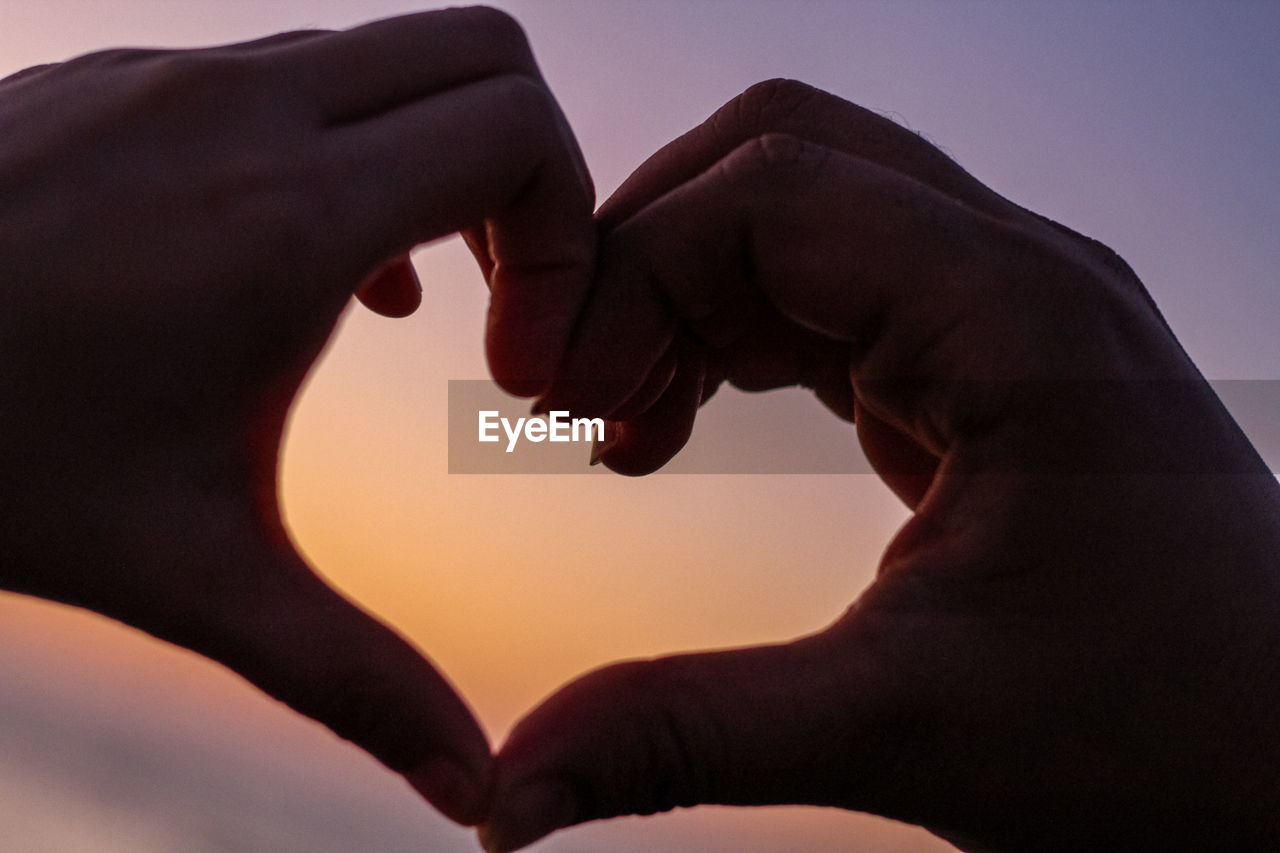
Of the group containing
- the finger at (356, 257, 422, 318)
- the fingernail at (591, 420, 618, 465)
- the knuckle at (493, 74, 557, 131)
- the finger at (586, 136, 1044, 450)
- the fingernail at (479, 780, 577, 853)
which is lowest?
the fingernail at (479, 780, 577, 853)

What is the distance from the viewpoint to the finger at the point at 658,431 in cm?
207

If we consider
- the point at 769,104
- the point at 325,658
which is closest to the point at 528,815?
the point at 325,658

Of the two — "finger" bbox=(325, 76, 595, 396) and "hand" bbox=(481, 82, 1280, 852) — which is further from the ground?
"finger" bbox=(325, 76, 595, 396)

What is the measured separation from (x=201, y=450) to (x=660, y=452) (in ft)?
4.19

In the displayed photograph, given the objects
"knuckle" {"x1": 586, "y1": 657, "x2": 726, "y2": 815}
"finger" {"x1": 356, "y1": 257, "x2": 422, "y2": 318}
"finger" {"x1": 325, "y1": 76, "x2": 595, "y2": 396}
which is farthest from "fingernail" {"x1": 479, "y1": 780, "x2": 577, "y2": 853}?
"finger" {"x1": 356, "y1": 257, "x2": 422, "y2": 318}

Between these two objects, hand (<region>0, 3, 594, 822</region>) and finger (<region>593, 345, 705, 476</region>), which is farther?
finger (<region>593, 345, 705, 476</region>)

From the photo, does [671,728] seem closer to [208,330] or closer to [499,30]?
[208,330]

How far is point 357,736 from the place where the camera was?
3.61 ft

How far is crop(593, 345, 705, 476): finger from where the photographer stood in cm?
207

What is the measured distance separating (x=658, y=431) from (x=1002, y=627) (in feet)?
3.52

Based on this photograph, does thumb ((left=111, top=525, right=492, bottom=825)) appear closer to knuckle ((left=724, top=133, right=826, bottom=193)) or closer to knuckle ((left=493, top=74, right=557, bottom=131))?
knuckle ((left=493, top=74, right=557, bottom=131))

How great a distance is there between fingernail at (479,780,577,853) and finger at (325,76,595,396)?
2.57ft

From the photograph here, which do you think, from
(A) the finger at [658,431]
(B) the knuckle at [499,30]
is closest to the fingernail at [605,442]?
(A) the finger at [658,431]

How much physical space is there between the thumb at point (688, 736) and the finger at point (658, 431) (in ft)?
3.14
